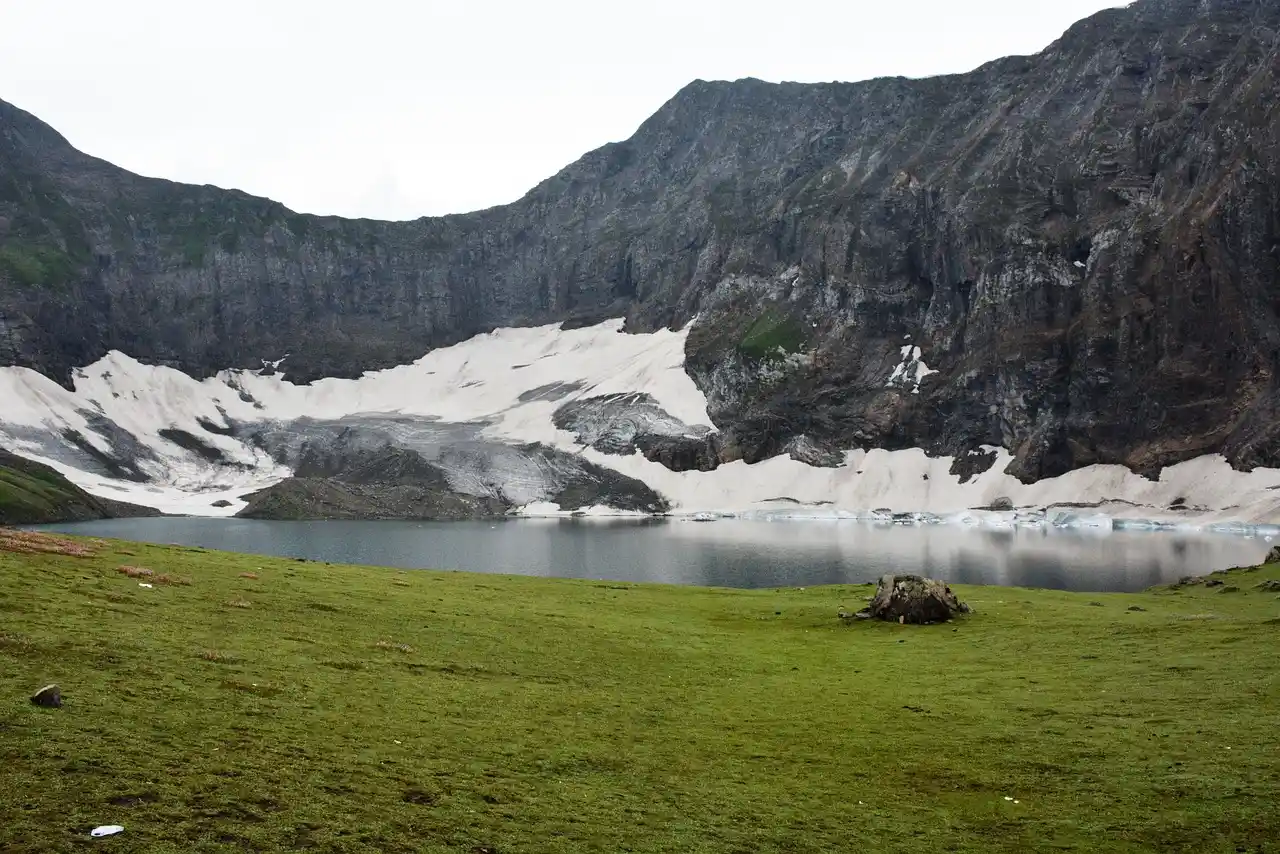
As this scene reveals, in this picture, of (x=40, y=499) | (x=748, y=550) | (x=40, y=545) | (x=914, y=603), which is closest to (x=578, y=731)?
(x=40, y=545)

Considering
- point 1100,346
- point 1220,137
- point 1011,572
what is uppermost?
point 1220,137

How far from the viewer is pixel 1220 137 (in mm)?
188875

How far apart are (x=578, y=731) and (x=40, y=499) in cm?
19029

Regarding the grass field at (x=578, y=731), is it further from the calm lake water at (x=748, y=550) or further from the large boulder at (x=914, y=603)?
the calm lake water at (x=748, y=550)

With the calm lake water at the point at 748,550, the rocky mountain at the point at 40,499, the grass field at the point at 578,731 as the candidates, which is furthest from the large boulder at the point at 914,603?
the rocky mountain at the point at 40,499

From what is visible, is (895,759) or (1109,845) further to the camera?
(895,759)

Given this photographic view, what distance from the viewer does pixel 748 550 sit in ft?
399

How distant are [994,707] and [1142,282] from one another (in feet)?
640

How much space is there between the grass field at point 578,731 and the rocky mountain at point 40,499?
159m

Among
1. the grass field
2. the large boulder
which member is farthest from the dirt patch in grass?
the large boulder

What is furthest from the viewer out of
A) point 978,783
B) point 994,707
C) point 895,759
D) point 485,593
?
point 485,593

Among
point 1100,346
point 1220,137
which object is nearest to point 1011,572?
point 1100,346

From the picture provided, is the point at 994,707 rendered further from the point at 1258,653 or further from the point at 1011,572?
the point at 1011,572

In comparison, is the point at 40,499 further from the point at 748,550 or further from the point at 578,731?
the point at 578,731
